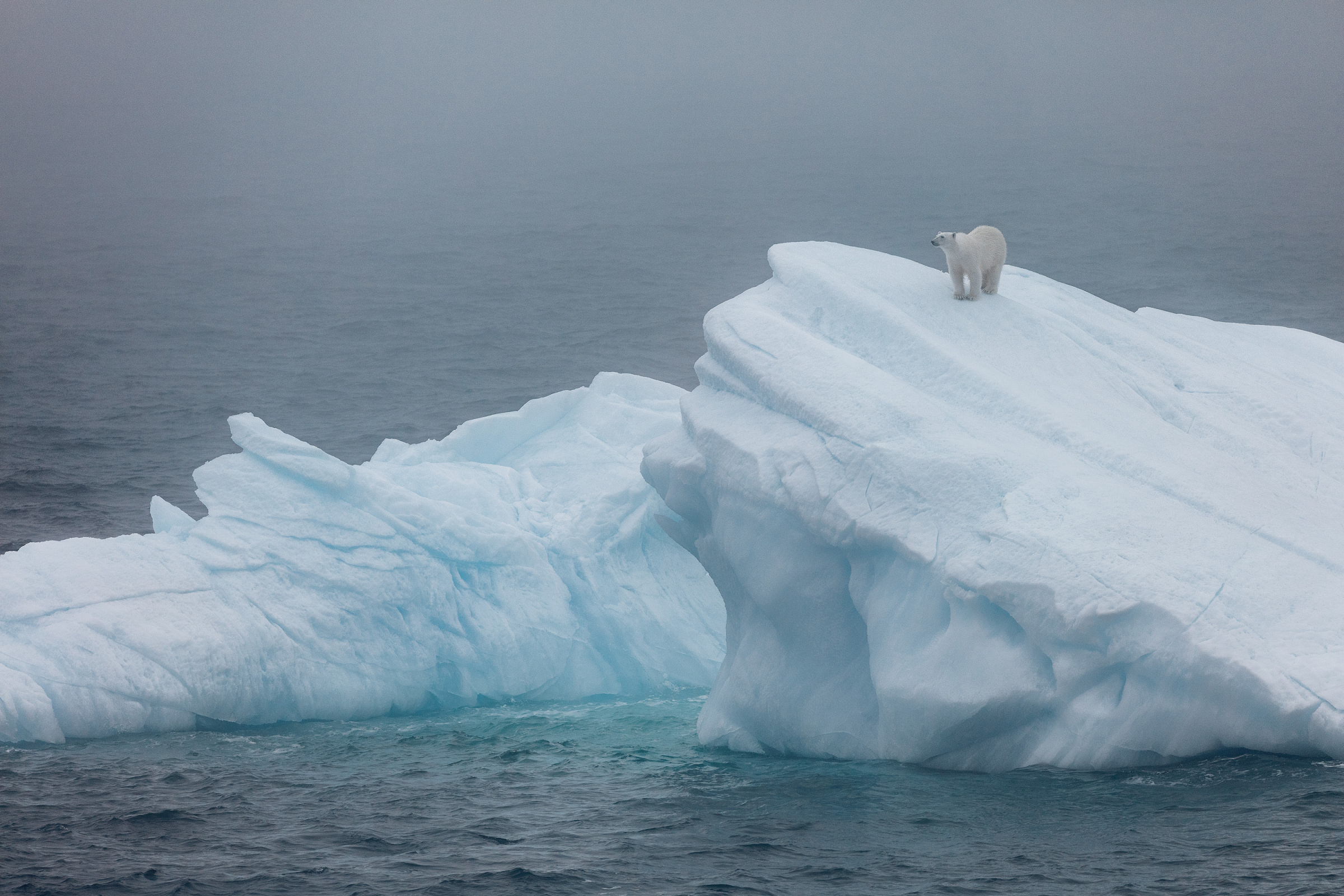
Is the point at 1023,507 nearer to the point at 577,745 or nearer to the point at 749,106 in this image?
the point at 577,745

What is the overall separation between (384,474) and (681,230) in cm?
Result: 3237

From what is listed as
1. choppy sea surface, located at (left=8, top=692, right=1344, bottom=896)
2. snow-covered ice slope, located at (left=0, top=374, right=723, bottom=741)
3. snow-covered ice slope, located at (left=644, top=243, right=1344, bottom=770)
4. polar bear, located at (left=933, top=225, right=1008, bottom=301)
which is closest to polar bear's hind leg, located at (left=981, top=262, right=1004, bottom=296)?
polar bear, located at (left=933, top=225, right=1008, bottom=301)

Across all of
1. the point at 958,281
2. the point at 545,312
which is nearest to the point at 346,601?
the point at 958,281

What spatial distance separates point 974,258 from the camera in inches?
466

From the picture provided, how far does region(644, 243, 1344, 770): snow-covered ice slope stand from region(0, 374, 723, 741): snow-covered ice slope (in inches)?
99.2

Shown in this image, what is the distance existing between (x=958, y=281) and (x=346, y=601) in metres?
7.26

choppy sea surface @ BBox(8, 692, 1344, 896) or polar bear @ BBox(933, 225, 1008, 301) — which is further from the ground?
polar bear @ BBox(933, 225, 1008, 301)

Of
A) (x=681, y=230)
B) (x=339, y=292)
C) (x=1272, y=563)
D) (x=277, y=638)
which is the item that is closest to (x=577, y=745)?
(x=277, y=638)

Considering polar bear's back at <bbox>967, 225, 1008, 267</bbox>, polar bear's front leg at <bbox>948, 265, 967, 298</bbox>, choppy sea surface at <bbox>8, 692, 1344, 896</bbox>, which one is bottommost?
choppy sea surface at <bbox>8, 692, 1344, 896</bbox>

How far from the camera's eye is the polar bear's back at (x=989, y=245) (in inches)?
469

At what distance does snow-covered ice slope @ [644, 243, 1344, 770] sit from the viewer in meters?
8.48

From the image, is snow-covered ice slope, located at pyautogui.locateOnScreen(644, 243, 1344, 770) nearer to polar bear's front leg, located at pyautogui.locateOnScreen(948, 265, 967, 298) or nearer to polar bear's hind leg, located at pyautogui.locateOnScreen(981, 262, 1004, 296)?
polar bear's front leg, located at pyautogui.locateOnScreen(948, 265, 967, 298)

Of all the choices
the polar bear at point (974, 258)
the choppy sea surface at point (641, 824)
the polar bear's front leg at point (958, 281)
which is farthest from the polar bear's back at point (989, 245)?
the choppy sea surface at point (641, 824)

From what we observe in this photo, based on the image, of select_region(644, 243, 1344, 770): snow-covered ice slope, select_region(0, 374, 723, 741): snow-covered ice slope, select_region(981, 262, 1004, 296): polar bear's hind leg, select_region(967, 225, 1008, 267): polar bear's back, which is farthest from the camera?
select_region(981, 262, 1004, 296): polar bear's hind leg
